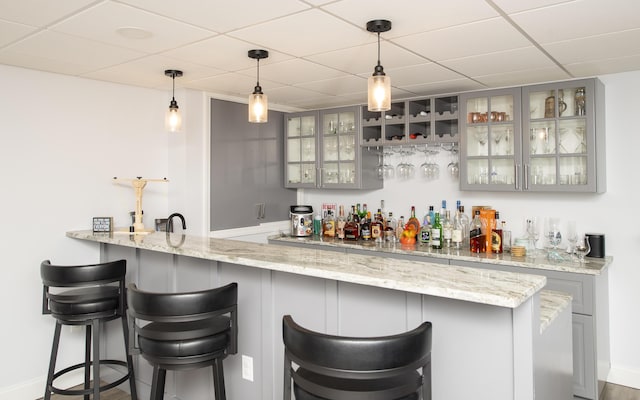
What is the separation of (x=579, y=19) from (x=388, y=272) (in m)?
1.54

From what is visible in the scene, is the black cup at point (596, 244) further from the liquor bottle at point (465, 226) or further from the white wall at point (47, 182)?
the white wall at point (47, 182)

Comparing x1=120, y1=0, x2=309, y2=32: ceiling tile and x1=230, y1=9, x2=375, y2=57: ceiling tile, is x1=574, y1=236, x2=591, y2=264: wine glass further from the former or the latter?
x1=120, y1=0, x2=309, y2=32: ceiling tile

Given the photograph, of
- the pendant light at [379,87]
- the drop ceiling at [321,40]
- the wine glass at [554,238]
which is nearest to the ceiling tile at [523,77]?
the drop ceiling at [321,40]

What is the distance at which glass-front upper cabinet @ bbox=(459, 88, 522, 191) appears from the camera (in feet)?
11.6

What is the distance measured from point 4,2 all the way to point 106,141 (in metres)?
1.62

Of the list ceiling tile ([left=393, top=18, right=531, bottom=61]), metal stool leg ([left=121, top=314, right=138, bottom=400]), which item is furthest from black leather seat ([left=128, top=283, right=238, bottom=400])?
ceiling tile ([left=393, top=18, right=531, bottom=61])

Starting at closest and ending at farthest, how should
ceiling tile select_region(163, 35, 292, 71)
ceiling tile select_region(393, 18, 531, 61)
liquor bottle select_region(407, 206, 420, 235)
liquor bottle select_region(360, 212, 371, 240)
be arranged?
ceiling tile select_region(393, 18, 531, 61) → ceiling tile select_region(163, 35, 292, 71) → liquor bottle select_region(407, 206, 420, 235) → liquor bottle select_region(360, 212, 371, 240)

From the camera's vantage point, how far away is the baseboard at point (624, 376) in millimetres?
3320

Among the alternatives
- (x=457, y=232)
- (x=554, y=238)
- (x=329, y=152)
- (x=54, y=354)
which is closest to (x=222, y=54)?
(x=329, y=152)

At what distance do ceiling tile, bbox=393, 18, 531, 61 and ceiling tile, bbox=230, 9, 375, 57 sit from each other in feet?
0.95

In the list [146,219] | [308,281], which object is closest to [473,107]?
[308,281]

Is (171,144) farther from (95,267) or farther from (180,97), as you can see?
(95,267)

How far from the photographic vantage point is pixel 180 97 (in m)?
3.86

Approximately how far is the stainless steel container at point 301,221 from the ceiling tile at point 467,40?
2.22m
